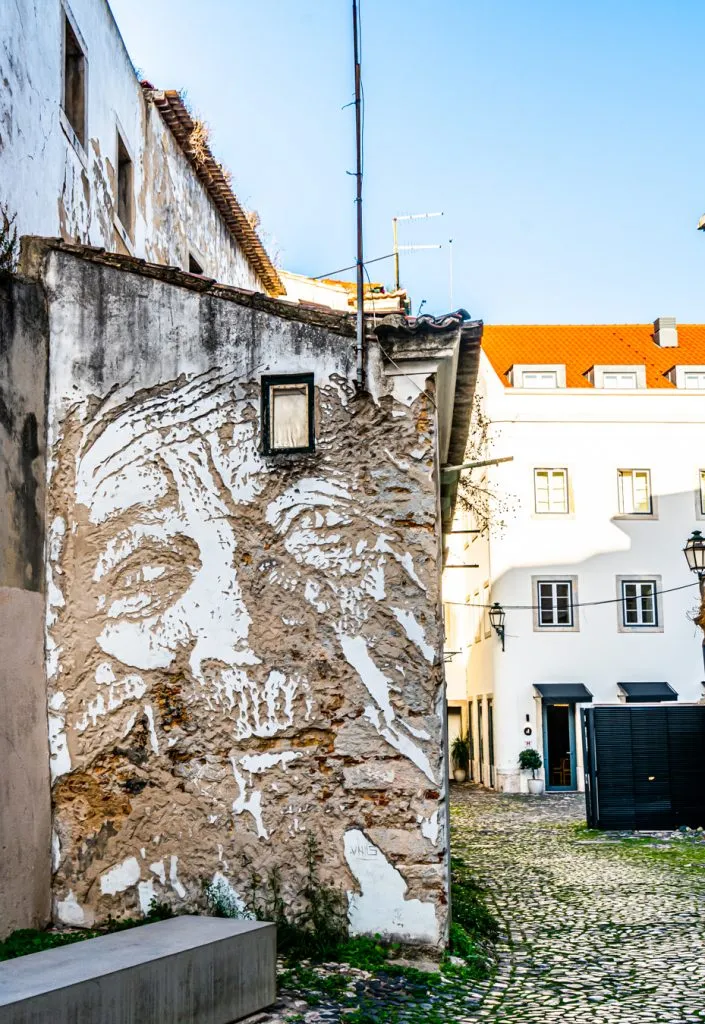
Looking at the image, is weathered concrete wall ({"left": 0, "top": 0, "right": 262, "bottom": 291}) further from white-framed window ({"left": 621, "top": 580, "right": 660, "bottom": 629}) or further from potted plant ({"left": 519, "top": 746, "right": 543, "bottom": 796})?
white-framed window ({"left": 621, "top": 580, "right": 660, "bottom": 629})

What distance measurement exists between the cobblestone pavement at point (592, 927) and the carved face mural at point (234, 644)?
1.10 meters

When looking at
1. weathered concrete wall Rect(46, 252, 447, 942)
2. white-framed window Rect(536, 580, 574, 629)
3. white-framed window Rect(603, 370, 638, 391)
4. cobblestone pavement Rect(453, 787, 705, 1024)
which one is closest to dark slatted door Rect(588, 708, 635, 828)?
cobblestone pavement Rect(453, 787, 705, 1024)

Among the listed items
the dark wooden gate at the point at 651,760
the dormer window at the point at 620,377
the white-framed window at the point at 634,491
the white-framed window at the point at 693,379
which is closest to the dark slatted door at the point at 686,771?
the dark wooden gate at the point at 651,760

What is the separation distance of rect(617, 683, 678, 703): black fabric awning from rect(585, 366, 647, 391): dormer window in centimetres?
822

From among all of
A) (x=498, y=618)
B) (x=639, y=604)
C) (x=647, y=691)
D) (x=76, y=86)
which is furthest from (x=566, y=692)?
(x=76, y=86)

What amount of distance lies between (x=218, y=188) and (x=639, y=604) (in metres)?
16.5

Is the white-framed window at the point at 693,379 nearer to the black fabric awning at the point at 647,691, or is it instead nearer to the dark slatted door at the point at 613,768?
the black fabric awning at the point at 647,691

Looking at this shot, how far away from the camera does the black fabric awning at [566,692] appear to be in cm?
2889

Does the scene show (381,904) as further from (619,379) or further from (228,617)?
(619,379)

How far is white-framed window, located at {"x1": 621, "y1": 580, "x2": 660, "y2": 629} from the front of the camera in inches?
1176

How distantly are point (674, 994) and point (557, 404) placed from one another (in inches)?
953

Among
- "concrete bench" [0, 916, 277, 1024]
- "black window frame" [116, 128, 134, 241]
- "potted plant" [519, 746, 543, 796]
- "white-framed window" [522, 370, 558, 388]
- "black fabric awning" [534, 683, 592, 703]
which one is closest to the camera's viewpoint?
"concrete bench" [0, 916, 277, 1024]

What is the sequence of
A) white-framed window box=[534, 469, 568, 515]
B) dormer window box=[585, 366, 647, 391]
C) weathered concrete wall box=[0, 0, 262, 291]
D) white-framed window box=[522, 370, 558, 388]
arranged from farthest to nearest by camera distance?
white-framed window box=[522, 370, 558, 388] < dormer window box=[585, 366, 647, 391] < white-framed window box=[534, 469, 568, 515] < weathered concrete wall box=[0, 0, 262, 291]

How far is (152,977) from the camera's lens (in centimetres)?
597
